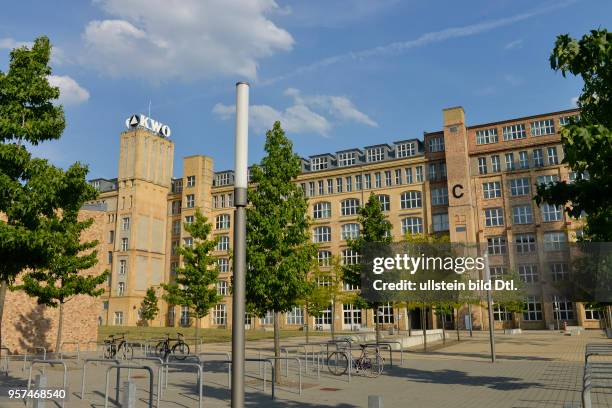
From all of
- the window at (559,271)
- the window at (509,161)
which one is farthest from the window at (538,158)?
the window at (559,271)

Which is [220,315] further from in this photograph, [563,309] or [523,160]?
[523,160]

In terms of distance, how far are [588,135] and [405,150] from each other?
Result: 198ft

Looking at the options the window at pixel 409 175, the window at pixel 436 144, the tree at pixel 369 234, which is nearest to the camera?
the tree at pixel 369 234

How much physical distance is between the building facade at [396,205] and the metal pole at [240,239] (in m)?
44.8

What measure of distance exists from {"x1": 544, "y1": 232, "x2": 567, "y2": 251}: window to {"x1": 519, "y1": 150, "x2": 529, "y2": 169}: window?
8089 mm

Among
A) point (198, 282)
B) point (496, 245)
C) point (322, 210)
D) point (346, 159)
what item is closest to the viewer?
point (198, 282)

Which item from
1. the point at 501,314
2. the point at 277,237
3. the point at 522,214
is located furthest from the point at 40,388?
the point at 522,214

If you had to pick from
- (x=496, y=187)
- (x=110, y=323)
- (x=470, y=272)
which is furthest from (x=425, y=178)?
(x=110, y=323)

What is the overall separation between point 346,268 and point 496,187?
38.0 metres

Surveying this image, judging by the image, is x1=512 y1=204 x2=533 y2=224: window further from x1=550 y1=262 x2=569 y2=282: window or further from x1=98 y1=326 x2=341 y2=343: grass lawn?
x1=98 y1=326 x2=341 y2=343: grass lawn

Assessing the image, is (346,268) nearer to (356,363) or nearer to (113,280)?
(356,363)

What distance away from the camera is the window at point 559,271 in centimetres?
5752

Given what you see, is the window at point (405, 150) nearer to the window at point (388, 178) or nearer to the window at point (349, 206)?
the window at point (388, 178)

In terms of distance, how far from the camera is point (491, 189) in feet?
200
